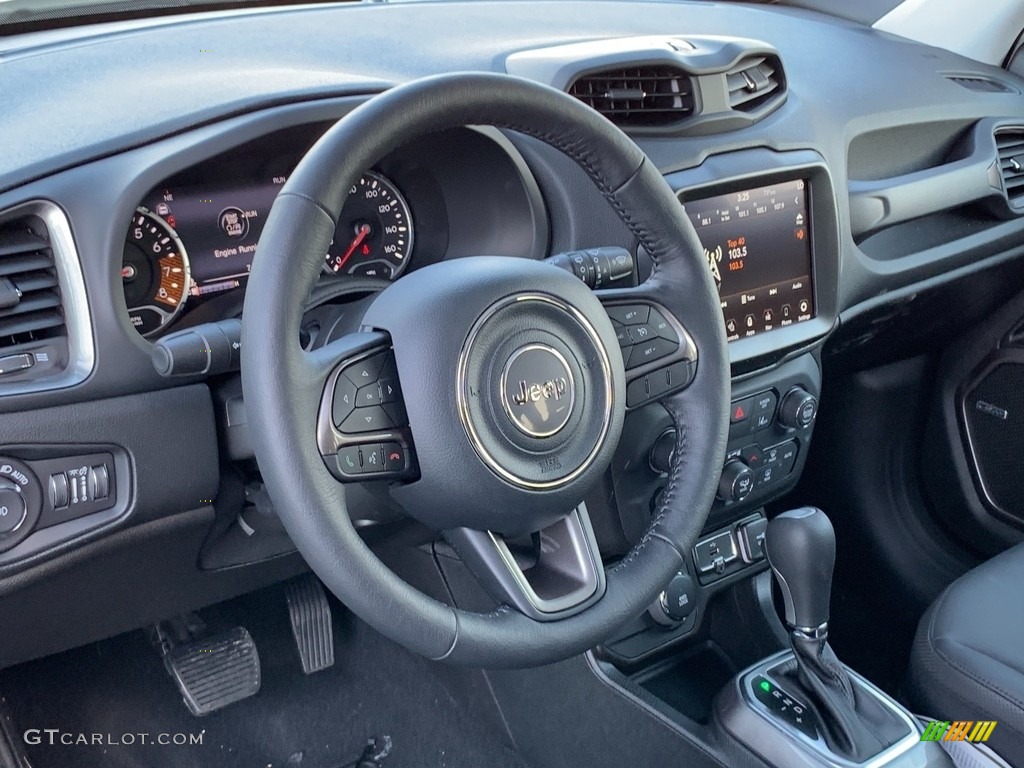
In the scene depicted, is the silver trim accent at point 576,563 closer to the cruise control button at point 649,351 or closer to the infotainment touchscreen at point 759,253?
the cruise control button at point 649,351

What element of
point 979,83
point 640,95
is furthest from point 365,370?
point 979,83

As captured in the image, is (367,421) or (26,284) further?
(26,284)

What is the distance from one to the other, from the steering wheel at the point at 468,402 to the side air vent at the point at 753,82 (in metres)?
0.53

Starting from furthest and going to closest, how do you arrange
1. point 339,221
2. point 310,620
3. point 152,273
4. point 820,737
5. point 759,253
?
1. point 310,620
2. point 759,253
3. point 820,737
4. point 339,221
5. point 152,273

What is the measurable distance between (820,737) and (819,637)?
127 mm

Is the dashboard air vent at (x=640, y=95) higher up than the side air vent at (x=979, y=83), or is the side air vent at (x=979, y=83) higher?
the dashboard air vent at (x=640, y=95)

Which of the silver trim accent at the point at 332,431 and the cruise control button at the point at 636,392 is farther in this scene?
the cruise control button at the point at 636,392

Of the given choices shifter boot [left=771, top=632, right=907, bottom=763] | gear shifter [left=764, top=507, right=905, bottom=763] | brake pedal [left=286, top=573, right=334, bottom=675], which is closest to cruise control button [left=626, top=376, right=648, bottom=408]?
gear shifter [left=764, top=507, right=905, bottom=763]

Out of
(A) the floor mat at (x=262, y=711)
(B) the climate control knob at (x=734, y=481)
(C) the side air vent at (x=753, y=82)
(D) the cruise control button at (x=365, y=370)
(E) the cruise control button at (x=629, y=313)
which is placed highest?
(C) the side air vent at (x=753, y=82)

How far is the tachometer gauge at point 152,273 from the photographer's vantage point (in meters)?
1.21

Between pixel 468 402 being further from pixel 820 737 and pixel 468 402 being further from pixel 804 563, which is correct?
pixel 820 737

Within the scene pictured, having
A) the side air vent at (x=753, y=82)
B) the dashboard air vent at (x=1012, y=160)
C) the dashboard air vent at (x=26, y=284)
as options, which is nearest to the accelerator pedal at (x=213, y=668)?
the dashboard air vent at (x=26, y=284)

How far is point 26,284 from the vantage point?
3.65 ft

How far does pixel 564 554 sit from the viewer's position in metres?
1.14
